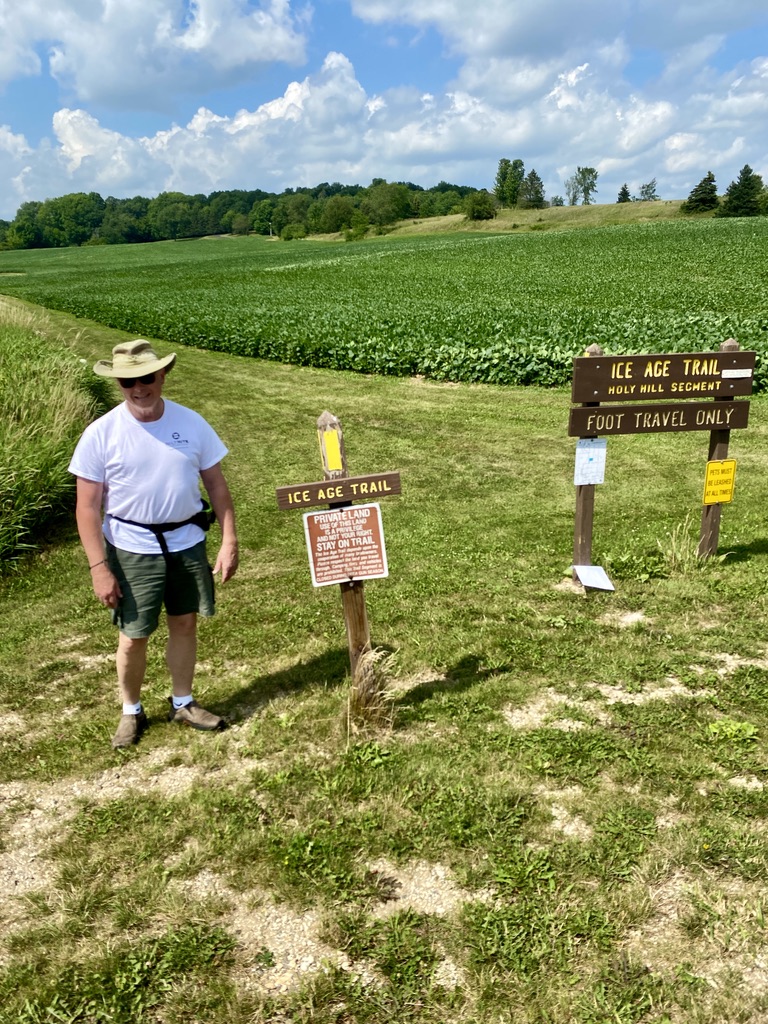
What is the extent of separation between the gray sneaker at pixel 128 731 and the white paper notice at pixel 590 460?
3.61m

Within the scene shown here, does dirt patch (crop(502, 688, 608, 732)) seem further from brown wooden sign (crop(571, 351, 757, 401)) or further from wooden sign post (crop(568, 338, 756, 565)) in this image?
brown wooden sign (crop(571, 351, 757, 401))

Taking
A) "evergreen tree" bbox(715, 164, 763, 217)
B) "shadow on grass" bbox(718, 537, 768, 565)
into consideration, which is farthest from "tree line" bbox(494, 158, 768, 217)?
"shadow on grass" bbox(718, 537, 768, 565)

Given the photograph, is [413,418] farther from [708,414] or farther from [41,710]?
[41,710]

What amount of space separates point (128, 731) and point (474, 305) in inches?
809

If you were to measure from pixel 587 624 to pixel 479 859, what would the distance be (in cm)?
246

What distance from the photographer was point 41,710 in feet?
14.6

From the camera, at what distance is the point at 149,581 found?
3.66 m

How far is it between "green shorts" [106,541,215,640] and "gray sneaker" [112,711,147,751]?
633 millimetres

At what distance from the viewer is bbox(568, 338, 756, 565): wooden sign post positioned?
17.7 ft

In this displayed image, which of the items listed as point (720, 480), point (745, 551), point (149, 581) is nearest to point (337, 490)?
point (149, 581)

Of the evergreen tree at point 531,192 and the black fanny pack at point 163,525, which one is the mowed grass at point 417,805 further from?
the evergreen tree at point 531,192

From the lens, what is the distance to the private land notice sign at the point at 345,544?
367cm

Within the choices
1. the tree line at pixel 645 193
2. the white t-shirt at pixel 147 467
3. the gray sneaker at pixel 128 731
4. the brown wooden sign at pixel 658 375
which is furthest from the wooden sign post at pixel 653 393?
the tree line at pixel 645 193

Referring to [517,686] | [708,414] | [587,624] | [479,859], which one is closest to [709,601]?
[587,624]
